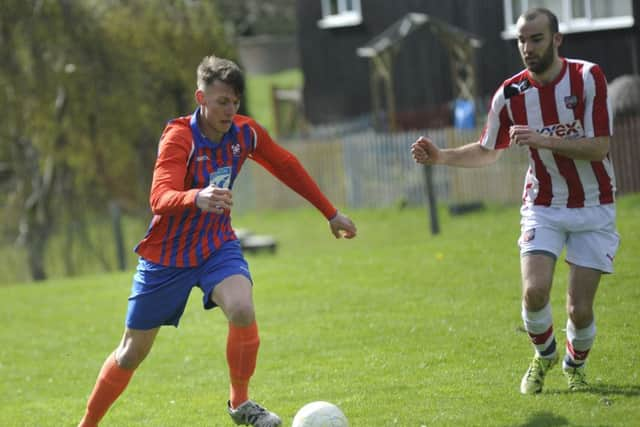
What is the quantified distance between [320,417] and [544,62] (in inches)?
96.4

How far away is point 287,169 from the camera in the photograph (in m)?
6.78

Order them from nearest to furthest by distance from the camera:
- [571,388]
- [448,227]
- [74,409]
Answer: [571,388] → [74,409] → [448,227]

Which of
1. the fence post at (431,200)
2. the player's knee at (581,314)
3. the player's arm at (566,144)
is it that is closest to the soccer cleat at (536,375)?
the player's knee at (581,314)

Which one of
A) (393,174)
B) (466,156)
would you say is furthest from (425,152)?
(393,174)

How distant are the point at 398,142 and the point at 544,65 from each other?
614 inches

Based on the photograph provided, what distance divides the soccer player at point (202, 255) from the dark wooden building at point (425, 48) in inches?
694

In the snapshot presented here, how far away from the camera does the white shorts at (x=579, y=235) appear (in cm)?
670

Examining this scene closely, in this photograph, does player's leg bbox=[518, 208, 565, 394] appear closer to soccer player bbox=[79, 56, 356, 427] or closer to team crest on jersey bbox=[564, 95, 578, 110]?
team crest on jersey bbox=[564, 95, 578, 110]

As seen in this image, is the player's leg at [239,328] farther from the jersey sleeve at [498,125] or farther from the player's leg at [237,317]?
the jersey sleeve at [498,125]

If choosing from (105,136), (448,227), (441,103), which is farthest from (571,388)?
(441,103)

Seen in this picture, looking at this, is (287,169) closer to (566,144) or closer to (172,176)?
(172,176)

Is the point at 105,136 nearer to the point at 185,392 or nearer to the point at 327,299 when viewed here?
the point at 327,299

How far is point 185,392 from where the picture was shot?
815 centimetres

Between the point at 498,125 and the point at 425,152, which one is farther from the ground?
the point at 498,125
